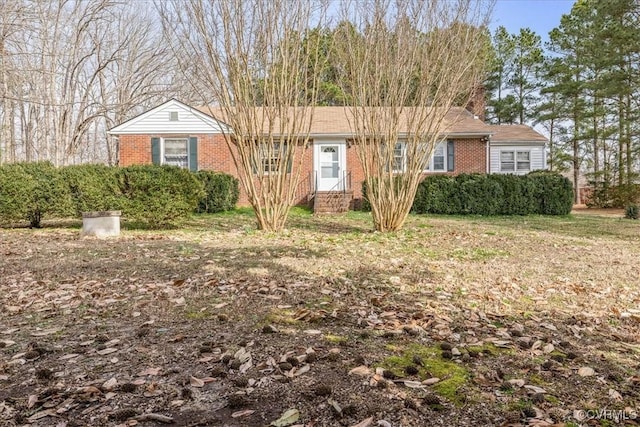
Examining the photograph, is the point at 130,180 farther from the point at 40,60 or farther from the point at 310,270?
the point at 40,60

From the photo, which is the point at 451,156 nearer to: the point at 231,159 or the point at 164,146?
the point at 231,159

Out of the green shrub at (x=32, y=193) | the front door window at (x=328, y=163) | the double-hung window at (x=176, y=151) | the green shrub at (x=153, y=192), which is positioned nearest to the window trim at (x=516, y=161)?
the front door window at (x=328, y=163)

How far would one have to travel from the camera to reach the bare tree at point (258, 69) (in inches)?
309

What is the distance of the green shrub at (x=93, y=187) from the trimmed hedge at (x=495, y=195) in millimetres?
9085

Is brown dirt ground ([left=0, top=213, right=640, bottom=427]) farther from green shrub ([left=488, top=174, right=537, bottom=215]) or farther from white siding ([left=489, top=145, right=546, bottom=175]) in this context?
white siding ([left=489, top=145, right=546, bottom=175])

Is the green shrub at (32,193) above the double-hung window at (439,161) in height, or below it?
below

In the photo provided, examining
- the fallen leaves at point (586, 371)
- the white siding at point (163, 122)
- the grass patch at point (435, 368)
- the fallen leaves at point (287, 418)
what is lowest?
the fallen leaves at point (586, 371)

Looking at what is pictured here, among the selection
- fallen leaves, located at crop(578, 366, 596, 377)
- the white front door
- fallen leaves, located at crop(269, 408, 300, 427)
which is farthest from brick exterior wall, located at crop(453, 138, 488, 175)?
fallen leaves, located at crop(269, 408, 300, 427)

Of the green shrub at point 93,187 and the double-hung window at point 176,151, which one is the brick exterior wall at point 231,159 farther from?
the green shrub at point 93,187

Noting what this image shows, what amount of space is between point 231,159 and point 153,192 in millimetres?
6722

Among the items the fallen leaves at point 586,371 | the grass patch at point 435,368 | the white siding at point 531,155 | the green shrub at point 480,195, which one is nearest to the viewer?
the grass patch at point 435,368

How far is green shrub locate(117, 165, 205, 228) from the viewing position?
9.41 metres

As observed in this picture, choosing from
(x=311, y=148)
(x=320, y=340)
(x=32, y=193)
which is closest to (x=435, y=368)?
(x=320, y=340)

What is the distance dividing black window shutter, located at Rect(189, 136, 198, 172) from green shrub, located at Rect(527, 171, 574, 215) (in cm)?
1175
